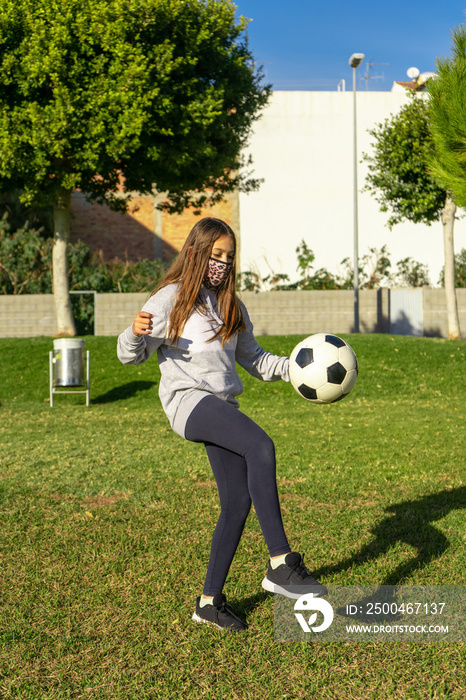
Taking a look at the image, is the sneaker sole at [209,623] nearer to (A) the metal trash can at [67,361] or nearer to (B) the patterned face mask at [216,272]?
(B) the patterned face mask at [216,272]

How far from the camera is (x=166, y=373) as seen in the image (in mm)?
3240

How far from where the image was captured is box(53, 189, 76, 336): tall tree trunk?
18422mm

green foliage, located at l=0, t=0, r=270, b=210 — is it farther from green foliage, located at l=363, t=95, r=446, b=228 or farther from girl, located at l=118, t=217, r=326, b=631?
girl, located at l=118, t=217, r=326, b=631

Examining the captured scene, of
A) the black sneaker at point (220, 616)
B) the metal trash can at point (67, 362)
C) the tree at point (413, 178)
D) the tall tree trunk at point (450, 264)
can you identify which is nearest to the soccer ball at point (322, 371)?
the black sneaker at point (220, 616)

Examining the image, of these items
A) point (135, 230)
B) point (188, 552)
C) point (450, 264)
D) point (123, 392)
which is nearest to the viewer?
point (188, 552)

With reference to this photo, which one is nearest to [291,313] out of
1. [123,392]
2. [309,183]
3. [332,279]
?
[332,279]

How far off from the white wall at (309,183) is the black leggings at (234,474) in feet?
97.8

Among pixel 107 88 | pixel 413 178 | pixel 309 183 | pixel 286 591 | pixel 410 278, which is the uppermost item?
pixel 309 183

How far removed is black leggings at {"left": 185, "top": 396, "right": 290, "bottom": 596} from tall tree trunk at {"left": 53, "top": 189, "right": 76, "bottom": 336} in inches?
638

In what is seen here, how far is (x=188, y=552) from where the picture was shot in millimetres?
4184

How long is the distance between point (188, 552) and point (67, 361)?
886 cm

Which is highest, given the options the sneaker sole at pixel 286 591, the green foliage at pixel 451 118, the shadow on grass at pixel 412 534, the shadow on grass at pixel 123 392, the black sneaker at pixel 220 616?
the green foliage at pixel 451 118

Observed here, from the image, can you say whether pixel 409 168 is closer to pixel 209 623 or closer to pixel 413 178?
pixel 413 178

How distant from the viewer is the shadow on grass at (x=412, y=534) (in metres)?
3.82
